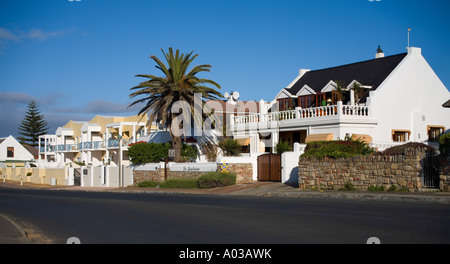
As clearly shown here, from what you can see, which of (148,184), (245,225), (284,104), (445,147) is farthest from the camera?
(148,184)

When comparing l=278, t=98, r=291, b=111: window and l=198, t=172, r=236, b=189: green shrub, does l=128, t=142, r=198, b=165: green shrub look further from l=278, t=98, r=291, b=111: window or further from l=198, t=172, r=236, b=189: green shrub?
l=198, t=172, r=236, b=189: green shrub

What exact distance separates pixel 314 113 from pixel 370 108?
13.8 feet

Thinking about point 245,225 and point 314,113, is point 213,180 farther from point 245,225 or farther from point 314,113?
point 245,225

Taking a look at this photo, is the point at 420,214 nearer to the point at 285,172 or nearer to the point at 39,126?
the point at 285,172

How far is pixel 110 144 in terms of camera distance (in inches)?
2562


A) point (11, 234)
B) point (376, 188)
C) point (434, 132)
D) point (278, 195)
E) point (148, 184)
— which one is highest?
point (434, 132)

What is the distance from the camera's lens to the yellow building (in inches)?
2544

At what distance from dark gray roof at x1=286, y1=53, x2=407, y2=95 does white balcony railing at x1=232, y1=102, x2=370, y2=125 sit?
246 cm

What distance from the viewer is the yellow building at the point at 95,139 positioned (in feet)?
212

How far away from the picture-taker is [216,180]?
34.1 meters

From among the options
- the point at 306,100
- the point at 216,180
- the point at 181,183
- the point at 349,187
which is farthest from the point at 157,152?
the point at 349,187

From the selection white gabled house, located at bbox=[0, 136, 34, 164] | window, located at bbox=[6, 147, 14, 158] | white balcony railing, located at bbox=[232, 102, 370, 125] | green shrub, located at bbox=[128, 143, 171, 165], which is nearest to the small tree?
white balcony railing, located at bbox=[232, 102, 370, 125]
